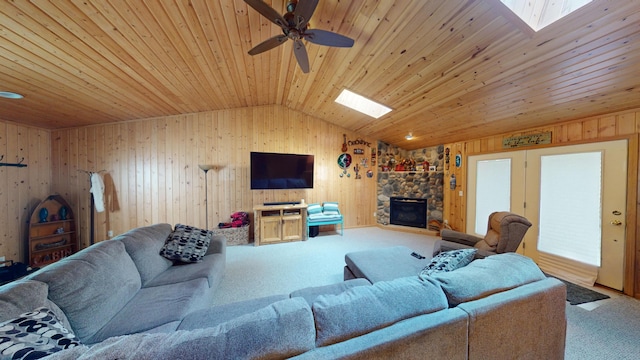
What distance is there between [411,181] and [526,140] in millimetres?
2305

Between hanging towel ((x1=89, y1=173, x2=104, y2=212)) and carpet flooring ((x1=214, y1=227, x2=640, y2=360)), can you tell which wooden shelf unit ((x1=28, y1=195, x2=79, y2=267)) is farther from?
carpet flooring ((x1=214, y1=227, x2=640, y2=360))

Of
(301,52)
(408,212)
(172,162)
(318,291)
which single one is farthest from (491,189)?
(172,162)

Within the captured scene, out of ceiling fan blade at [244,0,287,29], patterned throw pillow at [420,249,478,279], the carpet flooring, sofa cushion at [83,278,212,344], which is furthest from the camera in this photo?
the carpet flooring

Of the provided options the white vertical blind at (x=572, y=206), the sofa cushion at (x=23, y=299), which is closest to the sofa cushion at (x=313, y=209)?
the sofa cushion at (x=23, y=299)

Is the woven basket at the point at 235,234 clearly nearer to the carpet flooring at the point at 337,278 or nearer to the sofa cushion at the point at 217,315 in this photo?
the carpet flooring at the point at 337,278

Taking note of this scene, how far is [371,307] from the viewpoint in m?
0.95

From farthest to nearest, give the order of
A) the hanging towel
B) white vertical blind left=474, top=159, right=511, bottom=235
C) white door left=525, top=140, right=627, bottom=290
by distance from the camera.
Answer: the hanging towel < white vertical blind left=474, top=159, right=511, bottom=235 < white door left=525, top=140, right=627, bottom=290

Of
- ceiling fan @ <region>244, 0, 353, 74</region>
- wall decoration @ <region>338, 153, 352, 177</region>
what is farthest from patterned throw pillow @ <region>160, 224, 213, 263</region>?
wall decoration @ <region>338, 153, 352, 177</region>

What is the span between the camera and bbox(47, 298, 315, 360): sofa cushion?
677 millimetres

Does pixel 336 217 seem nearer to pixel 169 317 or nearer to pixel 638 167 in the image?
pixel 169 317

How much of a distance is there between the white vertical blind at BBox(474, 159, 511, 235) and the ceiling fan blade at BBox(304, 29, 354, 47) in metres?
3.64

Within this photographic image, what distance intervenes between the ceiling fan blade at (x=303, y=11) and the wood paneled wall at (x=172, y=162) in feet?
10.4

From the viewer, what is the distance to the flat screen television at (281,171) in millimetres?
4336

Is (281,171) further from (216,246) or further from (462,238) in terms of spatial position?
(462,238)
